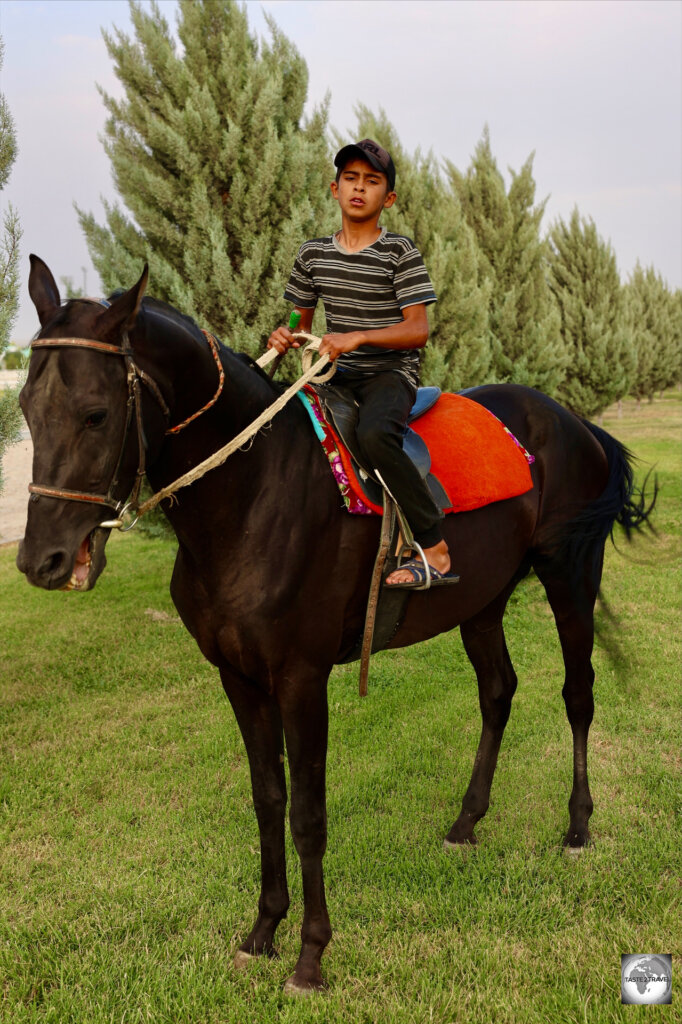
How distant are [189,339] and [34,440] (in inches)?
24.9

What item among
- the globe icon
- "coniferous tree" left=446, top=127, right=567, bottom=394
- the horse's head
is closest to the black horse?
the horse's head

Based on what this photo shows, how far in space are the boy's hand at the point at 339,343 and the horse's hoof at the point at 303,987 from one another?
2545mm

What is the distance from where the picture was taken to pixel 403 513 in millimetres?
2953

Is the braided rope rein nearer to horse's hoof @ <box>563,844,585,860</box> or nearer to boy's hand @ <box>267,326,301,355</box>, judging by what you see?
boy's hand @ <box>267,326,301,355</box>

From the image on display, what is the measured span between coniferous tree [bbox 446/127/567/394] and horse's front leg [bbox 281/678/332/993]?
1091 cm

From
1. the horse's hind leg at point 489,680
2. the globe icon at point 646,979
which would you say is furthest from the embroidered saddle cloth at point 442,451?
the globe icon at point 646,979

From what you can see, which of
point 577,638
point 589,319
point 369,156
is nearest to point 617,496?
point 577,638

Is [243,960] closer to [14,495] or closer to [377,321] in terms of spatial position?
[377,321]

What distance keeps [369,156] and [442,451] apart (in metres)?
1.30

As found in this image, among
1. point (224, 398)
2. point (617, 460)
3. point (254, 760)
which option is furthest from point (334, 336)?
point (617, 460)

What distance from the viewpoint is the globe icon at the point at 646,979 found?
2.78 m

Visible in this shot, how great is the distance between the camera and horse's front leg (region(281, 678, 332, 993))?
2.82m

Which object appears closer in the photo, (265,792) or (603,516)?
(265,792)

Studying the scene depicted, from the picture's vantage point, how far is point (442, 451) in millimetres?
3359
